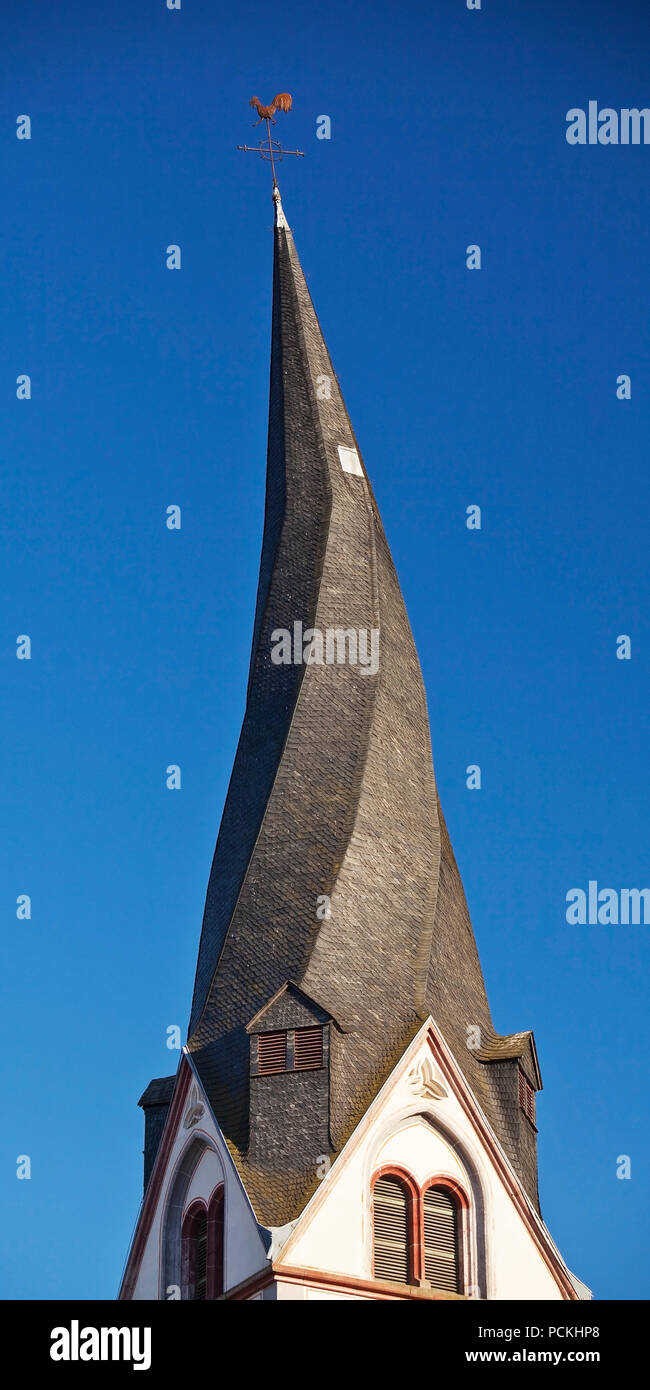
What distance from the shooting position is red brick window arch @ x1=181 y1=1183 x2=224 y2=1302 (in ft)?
126

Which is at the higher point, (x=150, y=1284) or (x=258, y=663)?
(x=258, y=663)

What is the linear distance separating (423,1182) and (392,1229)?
2.91ft

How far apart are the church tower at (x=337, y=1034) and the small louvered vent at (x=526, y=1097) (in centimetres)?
7

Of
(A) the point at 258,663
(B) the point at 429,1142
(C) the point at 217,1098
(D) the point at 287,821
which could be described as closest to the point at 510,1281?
(B) the point at 429,1142

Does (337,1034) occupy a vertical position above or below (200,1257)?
above

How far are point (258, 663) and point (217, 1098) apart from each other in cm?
759

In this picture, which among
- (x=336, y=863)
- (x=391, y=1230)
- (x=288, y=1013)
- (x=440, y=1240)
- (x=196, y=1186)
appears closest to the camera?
(x=391, y=1230)

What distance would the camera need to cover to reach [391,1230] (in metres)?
38.2

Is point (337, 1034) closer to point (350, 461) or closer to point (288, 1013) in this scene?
point (288, 1013)

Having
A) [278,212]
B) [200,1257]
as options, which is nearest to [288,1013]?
[200,1257]

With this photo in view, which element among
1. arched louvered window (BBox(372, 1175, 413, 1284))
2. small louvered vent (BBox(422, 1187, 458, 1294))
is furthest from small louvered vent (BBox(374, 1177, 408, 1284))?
small louvered vent (BBox(422, 1187, 458, 1294))
